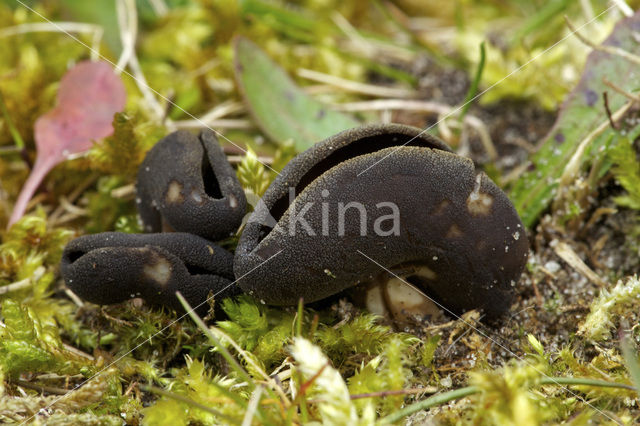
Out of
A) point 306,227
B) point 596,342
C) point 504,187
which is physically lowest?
point 596,342

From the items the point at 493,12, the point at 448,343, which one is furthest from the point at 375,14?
the point at 448,343

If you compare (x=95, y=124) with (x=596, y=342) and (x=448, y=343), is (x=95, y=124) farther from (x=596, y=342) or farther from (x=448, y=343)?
(x=596, y=342)

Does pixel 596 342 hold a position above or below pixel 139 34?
below

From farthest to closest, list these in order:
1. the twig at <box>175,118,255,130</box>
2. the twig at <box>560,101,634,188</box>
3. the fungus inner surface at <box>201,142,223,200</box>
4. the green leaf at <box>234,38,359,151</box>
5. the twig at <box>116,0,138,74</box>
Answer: the twig at <box>116,0,138,74</box> < the twig at <box>175,118,255,130</box> < the green leaf at <box>234,38,359,151</box> < the twig at <box>560,101,634,188</box> < the fungus inner surface at <box>201,142,223,200</box>

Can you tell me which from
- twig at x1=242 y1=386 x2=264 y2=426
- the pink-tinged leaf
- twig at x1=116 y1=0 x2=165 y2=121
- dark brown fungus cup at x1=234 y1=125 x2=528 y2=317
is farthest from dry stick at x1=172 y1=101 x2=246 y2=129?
twig at x1=242 y1=386 x2=264 y2=426

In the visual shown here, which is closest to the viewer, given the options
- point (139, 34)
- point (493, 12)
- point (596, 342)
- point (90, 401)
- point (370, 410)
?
point (370, 410)

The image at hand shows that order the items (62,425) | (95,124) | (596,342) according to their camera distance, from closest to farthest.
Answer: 1. (62,425)
2. (596,342)
3. (95,124)

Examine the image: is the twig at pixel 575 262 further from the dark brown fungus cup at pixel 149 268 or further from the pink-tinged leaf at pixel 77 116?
the pink-tinged leaf at pixel 77 116

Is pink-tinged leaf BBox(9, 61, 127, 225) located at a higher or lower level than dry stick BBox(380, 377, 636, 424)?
higher

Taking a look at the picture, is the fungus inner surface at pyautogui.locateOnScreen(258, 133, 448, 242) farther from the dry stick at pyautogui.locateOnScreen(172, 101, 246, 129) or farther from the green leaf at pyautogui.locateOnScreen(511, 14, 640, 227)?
the dry stick at pyautogui.locateOnScreen(172, 101, 246, 129)
